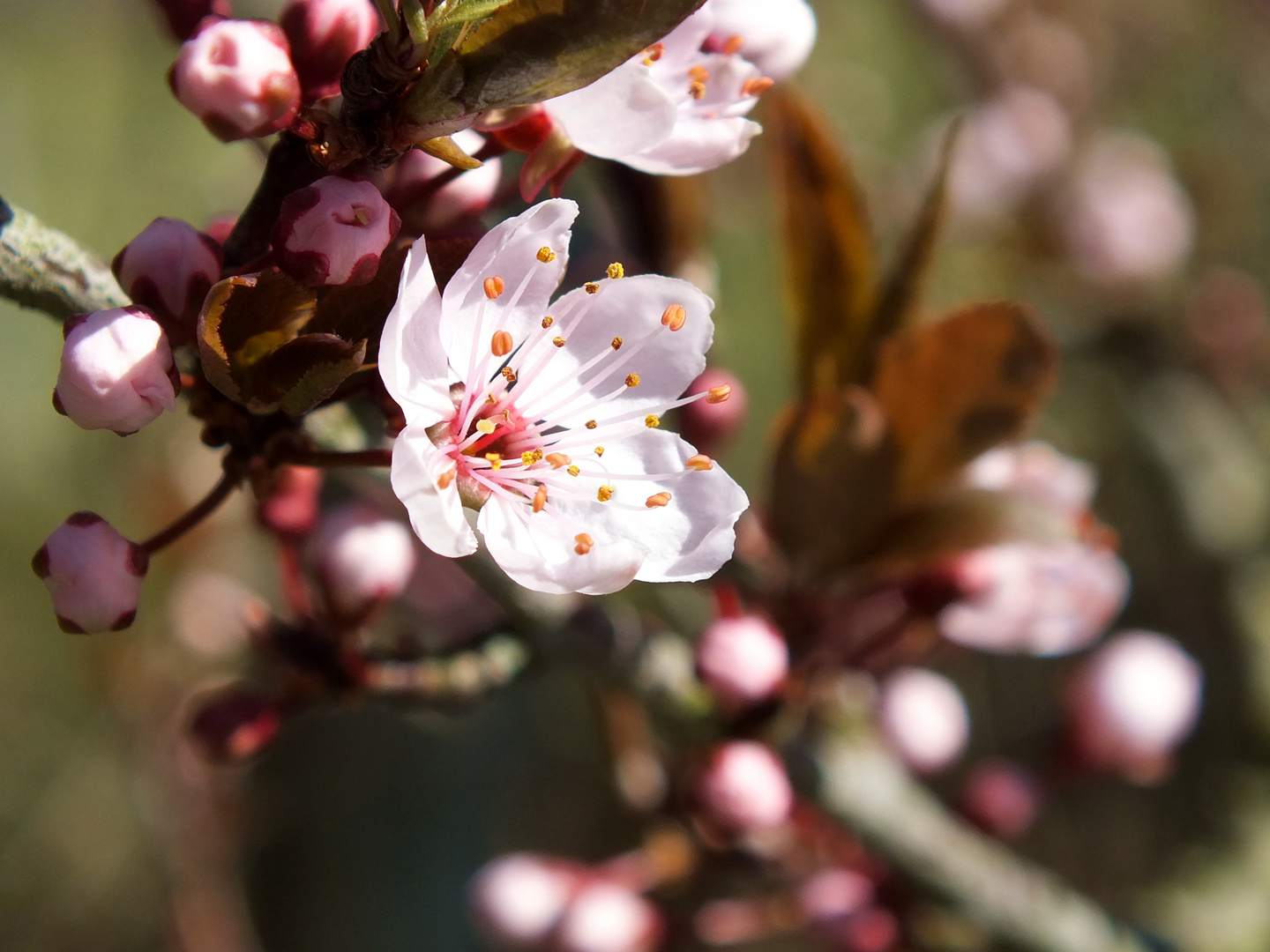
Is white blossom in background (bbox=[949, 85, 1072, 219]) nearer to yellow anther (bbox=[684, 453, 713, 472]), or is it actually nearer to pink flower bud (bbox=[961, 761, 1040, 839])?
pink flower bud (bbox=[961, 761, 1040, 839])

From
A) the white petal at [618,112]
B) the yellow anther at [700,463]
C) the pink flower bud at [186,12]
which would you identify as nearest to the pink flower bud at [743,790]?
the yellow anther at [700,463]

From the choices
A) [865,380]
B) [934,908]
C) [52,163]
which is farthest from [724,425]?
[52,163]

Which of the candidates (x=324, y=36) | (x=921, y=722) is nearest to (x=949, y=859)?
(x=921, y=722)

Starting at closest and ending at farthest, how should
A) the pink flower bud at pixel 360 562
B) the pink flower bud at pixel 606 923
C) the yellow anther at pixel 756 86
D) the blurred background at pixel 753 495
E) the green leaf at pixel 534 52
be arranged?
the green leaf at pixel 534 52
the yellow anther at pixel 756 86
the pink flower bud at pixel 360 562
the pink flower bud at pixel 606 923
the blurred background at pixel 753 495

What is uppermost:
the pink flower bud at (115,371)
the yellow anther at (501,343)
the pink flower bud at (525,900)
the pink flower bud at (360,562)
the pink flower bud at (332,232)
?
the pink flower bud at (332,232)

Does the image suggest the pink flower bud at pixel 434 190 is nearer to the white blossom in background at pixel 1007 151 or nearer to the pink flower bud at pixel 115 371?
the pink flower bud at pixel 115 371

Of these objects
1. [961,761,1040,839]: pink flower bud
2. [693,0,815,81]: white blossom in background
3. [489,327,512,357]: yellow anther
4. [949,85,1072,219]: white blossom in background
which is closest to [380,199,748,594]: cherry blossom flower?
[489,327,512,357]: yellow anther

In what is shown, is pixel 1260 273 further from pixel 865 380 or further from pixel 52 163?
pixel 52 163
